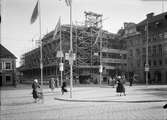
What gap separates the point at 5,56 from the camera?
200 ft

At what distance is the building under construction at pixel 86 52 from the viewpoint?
61406 mm

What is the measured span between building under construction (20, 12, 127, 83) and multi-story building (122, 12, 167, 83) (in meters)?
4.36

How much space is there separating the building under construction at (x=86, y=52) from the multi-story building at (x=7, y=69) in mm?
8371

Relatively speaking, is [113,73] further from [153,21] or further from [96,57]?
Result: [153,21]

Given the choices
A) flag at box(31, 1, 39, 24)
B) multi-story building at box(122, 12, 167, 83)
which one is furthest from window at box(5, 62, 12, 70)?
flag at box(31, 1, 39, 24)

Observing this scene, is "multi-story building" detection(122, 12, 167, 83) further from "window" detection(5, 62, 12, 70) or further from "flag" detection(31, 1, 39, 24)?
"flag" detection(31, 1, 39, 24)

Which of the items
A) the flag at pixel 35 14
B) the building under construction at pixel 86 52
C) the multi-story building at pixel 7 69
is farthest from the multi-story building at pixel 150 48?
the flag at pixel 35 14

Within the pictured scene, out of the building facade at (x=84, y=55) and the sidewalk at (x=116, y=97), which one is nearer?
the sidewalk at (x=116, y=97)

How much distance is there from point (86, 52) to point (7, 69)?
65.8 ft

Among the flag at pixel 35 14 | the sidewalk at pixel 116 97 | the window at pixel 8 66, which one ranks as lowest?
the sidewalk at pixel 116 97

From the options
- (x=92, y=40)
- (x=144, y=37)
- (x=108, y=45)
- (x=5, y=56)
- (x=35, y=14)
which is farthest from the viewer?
(x=108, y=45)

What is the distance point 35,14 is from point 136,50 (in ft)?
175

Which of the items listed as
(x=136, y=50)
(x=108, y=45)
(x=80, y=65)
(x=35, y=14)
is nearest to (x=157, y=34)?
(x=136, y=50)

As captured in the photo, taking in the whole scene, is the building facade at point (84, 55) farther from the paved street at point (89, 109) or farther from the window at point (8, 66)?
the paved street at point (89, 109)
